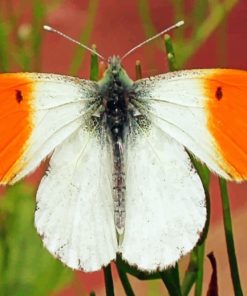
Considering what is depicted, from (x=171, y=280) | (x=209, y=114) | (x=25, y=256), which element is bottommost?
(x=25, y=256)

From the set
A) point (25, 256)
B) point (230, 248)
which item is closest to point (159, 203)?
point (230, 248)

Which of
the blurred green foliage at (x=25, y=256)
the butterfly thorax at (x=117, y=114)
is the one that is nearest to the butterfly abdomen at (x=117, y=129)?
the butterfly thorax at (x=117, y=114)

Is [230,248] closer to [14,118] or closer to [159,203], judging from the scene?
[159,203]

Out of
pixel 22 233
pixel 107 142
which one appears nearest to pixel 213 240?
pixel 22 233

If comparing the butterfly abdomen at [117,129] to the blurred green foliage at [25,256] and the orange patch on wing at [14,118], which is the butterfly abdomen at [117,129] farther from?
the blurred green foliage at [25,256]

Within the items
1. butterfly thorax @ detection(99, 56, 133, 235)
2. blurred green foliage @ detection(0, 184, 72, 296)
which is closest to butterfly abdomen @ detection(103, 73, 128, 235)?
butterfly thorax @ detection(99, 56, 133, 235)

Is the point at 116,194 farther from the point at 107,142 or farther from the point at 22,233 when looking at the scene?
the point at 22,233

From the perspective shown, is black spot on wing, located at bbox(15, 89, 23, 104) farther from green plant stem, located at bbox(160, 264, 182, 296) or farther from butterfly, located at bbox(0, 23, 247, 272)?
green plant stem, located at bbox(160, 264, 182, 296)
